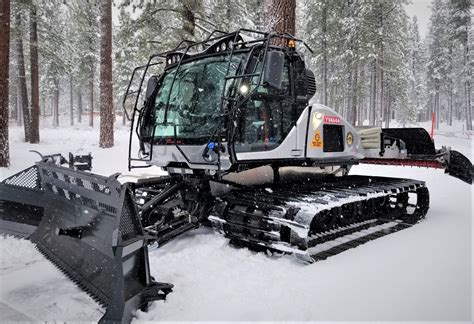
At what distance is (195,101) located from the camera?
5.55m

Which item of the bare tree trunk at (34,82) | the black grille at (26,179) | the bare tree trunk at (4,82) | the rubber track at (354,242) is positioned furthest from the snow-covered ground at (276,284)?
the bare tree trunk at (34,82)

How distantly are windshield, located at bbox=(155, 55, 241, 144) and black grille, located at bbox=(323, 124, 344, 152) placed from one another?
2.02 m

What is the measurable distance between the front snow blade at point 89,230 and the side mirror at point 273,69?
2307 mm

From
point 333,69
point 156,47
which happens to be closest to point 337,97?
point 333,69

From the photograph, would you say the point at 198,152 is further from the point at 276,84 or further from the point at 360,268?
the point at 360,268

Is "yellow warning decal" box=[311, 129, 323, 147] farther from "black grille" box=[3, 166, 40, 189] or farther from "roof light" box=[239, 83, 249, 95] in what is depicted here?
"black grille" box=[3, 166, 40, 189]

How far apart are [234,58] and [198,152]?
→ 1.49 m

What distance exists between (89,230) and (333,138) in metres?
4.31

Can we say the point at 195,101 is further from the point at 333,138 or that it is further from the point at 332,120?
the point at 333,138

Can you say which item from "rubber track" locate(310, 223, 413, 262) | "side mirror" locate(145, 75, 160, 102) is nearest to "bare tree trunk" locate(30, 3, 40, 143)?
"side mirror" locate(145, 75, 160, 102)

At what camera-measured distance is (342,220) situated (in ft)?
20.1

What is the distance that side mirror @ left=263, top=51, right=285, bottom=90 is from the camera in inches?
182

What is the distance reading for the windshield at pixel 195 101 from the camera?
529 centimetres

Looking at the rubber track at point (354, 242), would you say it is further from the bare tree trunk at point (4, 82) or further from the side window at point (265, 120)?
the bare tree trunk at point (4, 82)
